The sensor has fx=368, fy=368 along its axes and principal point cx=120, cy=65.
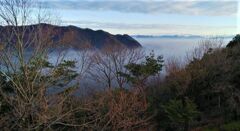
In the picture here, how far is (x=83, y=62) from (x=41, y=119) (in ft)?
17.1

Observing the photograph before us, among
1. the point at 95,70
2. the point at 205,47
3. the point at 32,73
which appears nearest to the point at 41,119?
the point at 32,73

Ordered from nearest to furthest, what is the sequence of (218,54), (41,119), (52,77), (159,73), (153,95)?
(41,119), (52,77), (153,95), (218,54), (159,73)

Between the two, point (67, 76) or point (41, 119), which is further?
point (67, 76)

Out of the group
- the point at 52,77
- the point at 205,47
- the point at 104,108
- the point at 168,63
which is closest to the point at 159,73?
the point at 168,63

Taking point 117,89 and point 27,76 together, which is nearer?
point 27,76

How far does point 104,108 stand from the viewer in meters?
16.8

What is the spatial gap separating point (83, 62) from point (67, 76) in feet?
3.16

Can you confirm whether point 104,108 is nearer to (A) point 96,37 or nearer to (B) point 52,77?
(B) point 52,77

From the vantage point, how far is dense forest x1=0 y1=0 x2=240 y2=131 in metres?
12.8

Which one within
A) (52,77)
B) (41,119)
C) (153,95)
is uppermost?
(52,77)

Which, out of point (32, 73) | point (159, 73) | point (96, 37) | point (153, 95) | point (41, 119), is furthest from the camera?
point (96, 37)

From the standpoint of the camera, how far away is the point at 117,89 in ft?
73.8

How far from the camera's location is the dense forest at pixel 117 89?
1275 centimetres

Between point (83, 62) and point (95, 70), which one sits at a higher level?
point (83, 62)
